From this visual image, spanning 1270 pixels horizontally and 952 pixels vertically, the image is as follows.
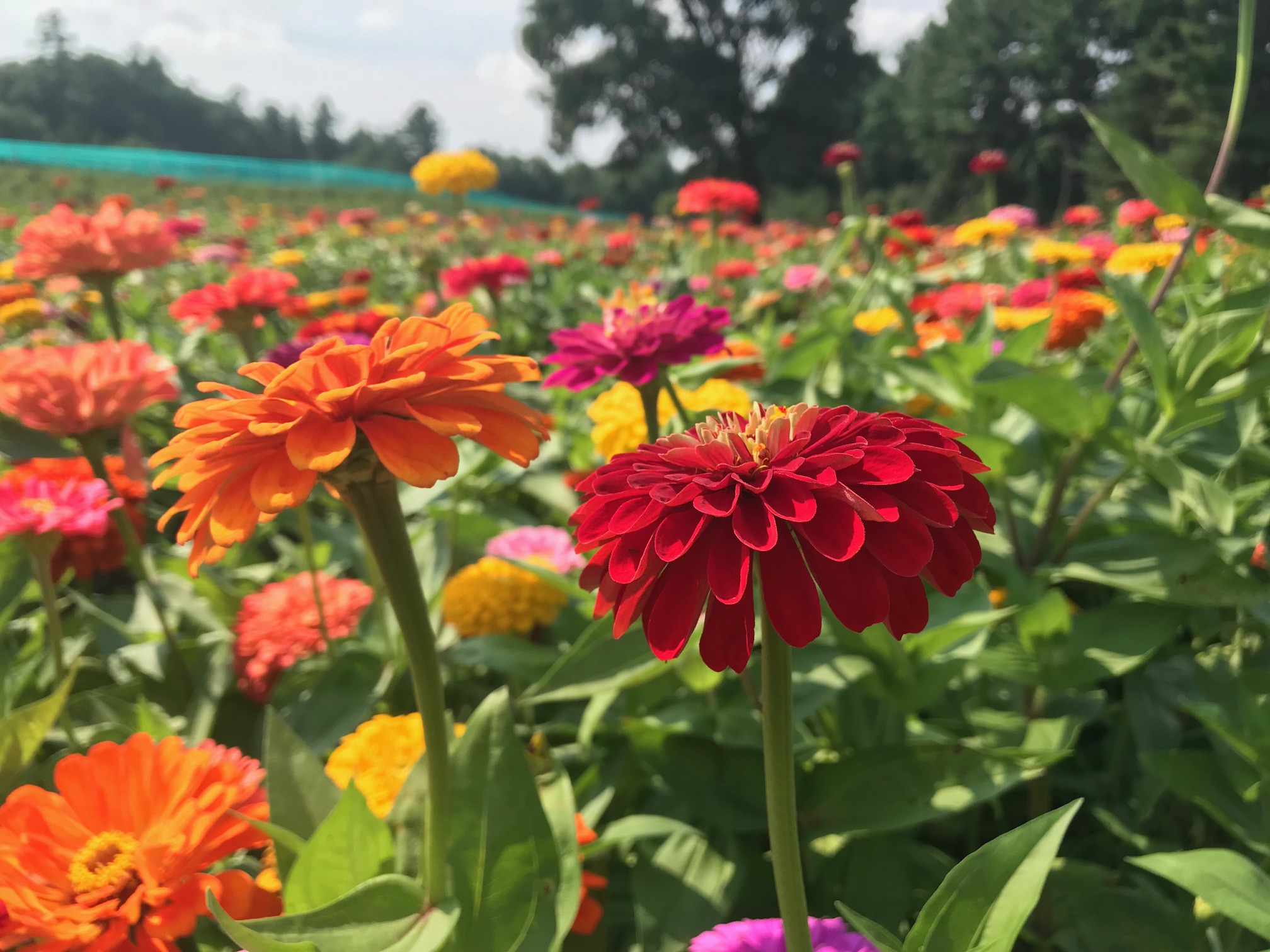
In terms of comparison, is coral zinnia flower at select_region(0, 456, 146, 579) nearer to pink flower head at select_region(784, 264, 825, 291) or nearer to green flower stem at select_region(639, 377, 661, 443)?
green flower stem at select_region(639, 377, 661, 443)

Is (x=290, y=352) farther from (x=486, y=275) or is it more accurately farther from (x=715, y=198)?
(x=715, y=198)

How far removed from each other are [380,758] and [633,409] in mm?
537

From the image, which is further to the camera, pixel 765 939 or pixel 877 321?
pixel 877 321

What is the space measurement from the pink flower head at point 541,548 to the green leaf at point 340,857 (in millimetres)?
499

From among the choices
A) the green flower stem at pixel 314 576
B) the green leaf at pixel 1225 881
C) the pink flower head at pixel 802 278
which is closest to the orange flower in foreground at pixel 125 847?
the green flower stem at pixel 314 576

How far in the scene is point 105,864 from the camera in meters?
0.55

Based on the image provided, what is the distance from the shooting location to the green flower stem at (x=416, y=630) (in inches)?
22.0

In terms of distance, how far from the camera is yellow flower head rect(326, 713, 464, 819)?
730mm

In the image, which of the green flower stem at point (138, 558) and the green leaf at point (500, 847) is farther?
the green flower stem at point (138, 558)

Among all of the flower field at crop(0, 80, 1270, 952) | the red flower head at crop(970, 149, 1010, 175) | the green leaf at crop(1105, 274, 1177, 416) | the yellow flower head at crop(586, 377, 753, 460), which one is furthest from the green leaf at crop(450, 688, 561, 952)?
the red flower head at crop(970, 149, 1010, 175)

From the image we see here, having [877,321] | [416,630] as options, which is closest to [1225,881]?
[416,630]

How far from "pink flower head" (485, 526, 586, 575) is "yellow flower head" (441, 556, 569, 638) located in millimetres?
31

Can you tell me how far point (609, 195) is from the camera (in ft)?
72.7

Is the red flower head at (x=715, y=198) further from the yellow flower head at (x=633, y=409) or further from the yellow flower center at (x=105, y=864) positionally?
the yellow flower center at (x=105, y=864)
